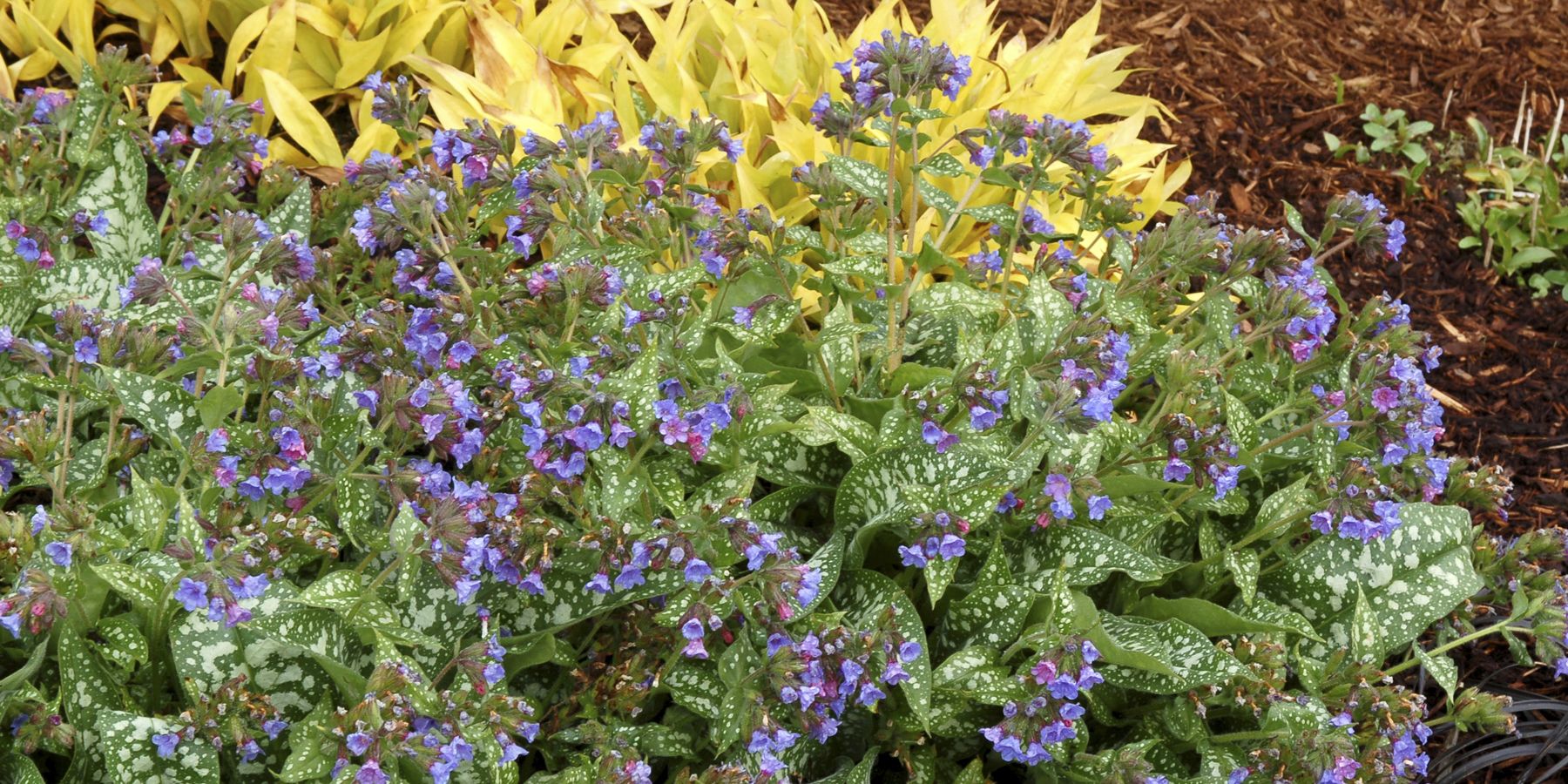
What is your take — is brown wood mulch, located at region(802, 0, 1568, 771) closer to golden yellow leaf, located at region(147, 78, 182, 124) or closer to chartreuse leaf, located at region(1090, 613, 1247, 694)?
chartreuse leaf, located at region(1090, 613, 1247, 694)

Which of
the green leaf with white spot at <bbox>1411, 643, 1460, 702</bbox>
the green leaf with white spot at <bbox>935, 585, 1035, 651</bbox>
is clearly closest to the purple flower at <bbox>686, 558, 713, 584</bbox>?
the green leaf with white spot at <bbox>935, 585, 1035, 651</bbox>

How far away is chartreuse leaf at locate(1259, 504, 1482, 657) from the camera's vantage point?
71.9 inches

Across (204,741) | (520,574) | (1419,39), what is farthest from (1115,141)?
(204,741)

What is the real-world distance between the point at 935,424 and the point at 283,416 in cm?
76

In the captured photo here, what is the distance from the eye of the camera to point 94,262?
2.09 m

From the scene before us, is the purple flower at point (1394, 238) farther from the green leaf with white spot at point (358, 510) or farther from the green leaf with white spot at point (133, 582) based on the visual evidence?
the green leaf with white spot at point (133, 582)

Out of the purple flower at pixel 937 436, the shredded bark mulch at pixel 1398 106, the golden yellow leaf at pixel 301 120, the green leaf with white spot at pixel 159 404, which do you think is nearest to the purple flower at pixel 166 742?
the green leaf with white spot at pixel 159 404

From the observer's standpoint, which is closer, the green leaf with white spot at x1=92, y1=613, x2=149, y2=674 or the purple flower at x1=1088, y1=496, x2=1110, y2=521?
the green leaf with white spot at x1=92, y1=613, x2=149, y2=674

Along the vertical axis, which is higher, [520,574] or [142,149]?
[520,574]

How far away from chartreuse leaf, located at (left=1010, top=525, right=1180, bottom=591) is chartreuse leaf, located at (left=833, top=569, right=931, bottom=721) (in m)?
0.17

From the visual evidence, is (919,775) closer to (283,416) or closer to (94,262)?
(283,416)

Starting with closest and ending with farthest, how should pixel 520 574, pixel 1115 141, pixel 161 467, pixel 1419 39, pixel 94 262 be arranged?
pixel 520 574, pixel 161 467, pixel 94 262, pixel 1115 141, pixel 1419 39

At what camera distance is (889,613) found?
1580mm

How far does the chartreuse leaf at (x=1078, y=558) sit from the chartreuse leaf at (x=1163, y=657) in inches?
2.4
